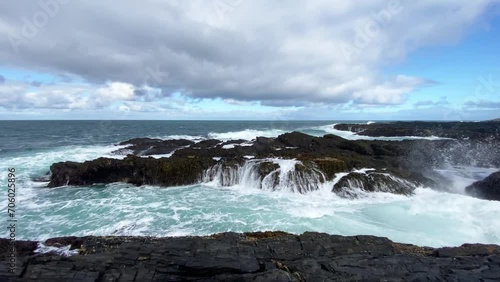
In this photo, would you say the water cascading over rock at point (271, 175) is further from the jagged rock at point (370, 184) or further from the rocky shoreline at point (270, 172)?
the jagged rock at point (370, 184)

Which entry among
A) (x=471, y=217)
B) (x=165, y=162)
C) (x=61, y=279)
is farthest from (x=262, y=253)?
(x=165, y=162)

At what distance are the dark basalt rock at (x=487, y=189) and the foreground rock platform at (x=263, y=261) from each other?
10.3 meters

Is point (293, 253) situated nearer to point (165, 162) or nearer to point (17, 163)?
point (165, 162)

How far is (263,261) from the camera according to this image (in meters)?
7.48

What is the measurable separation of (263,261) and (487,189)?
56.0 feet

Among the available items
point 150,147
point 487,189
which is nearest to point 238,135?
point 150,147

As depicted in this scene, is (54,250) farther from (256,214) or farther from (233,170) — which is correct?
(233,170)

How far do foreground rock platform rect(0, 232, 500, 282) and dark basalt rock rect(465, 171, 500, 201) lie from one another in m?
10.3

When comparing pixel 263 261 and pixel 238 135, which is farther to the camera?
pixel 238 135

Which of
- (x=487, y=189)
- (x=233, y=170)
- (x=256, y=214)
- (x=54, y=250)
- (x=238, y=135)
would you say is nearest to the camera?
(x=54, y=250)

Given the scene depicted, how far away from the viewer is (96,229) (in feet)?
39.5

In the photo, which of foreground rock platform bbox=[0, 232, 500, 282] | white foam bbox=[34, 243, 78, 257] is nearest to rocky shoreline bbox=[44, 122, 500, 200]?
foreground rock platform bbox=[0, 232, 500, 282]

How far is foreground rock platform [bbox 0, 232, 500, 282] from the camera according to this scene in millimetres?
6504

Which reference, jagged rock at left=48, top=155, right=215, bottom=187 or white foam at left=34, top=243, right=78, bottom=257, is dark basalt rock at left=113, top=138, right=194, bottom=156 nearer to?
jagged rock at left=48, top=155, right=215, bottom=187
